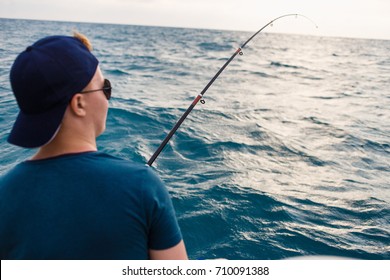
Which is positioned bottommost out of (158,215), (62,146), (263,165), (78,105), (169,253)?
(263,165)

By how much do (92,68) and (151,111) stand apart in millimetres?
7187

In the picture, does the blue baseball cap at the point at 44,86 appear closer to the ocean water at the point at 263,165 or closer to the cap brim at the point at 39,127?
the cap brim at the point at 39,127

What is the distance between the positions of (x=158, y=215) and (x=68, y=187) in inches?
12.5

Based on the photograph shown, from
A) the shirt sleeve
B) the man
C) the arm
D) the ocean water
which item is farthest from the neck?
the ocean water

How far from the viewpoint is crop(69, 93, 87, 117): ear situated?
1237mm

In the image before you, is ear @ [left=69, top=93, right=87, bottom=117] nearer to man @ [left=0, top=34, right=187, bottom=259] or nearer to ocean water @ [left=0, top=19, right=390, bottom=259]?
man @ [left=0, top=34, right=187, bottom=259]

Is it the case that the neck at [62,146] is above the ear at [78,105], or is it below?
below

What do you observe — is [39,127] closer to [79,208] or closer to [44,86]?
[44,86]

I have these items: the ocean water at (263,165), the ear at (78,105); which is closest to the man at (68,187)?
the ear at (78,105)

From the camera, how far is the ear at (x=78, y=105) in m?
1.24

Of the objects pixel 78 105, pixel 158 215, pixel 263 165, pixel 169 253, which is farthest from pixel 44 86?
pixel 263 165

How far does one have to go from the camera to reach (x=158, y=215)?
1168 millimetres

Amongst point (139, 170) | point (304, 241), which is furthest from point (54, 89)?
point (304, 241)
